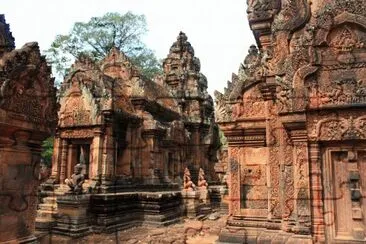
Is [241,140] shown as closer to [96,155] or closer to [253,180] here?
[253,180]

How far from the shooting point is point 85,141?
12.1 meters

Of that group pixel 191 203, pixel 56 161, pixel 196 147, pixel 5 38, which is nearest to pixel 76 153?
pixel 56 161

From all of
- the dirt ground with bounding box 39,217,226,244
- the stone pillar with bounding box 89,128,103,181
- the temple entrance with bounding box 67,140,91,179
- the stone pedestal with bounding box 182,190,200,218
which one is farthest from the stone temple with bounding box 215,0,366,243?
the temple entrance with bounding box 67,140,91,179

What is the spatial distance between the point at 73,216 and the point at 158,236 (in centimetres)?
244

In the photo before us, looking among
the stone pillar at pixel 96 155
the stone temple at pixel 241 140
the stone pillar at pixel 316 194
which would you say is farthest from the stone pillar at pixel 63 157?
the stone pillar at pixel 316 194

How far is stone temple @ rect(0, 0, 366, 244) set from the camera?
4684 mm

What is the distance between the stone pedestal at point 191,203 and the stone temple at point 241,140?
4 centimetres

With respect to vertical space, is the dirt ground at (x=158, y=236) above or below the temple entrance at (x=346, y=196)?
below

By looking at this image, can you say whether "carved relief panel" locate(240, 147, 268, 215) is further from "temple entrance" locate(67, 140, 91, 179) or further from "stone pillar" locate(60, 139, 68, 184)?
"stone pillar" locate(60, 139, 68, 184)

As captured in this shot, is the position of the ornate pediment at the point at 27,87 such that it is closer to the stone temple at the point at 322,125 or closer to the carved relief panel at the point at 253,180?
the stone temple at the point at 322,125

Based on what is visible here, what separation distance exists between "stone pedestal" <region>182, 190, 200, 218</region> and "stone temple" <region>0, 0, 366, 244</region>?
0.04 meters

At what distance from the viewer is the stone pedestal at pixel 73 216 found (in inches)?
375

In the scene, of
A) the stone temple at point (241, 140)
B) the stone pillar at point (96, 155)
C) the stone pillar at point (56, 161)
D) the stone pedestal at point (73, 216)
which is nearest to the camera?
the stone temple at point (241, 140)

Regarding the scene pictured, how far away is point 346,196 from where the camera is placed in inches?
214
